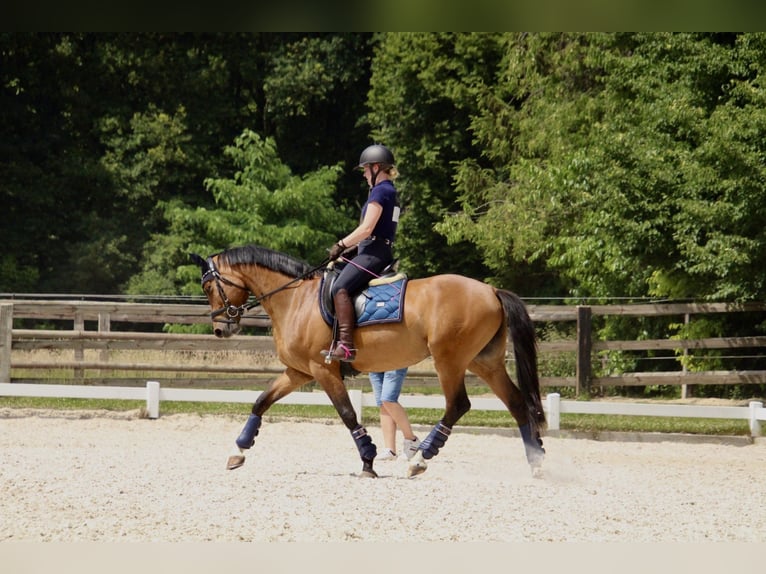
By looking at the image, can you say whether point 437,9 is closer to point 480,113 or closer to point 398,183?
point 480,113

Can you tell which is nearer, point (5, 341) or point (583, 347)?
point (5, 341)

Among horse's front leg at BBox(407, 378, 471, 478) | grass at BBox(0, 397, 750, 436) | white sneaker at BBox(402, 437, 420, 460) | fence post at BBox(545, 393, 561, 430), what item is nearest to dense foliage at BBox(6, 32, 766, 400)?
grass at BBox(0, 397, 750, 436)

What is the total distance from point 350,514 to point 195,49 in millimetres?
30392

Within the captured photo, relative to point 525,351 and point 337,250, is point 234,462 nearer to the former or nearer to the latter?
point 337,250

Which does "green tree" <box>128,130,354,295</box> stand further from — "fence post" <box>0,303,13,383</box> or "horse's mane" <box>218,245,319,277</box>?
"horse's mane" <box>218,245,319,277</box>

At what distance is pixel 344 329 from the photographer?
797 cm

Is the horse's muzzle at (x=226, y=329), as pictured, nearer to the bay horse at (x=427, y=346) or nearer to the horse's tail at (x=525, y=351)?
the bay horse at (x=427, y=346)

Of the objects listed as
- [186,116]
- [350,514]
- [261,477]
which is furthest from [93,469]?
[186,116]

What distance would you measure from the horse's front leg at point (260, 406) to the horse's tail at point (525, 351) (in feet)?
5.51

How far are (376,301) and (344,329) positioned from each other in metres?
0.35

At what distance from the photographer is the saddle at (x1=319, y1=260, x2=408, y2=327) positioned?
26.5 feet

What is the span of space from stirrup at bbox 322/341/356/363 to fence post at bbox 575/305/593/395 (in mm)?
7418

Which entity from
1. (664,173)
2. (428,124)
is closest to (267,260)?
(664,173)

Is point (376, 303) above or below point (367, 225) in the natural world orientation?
below
